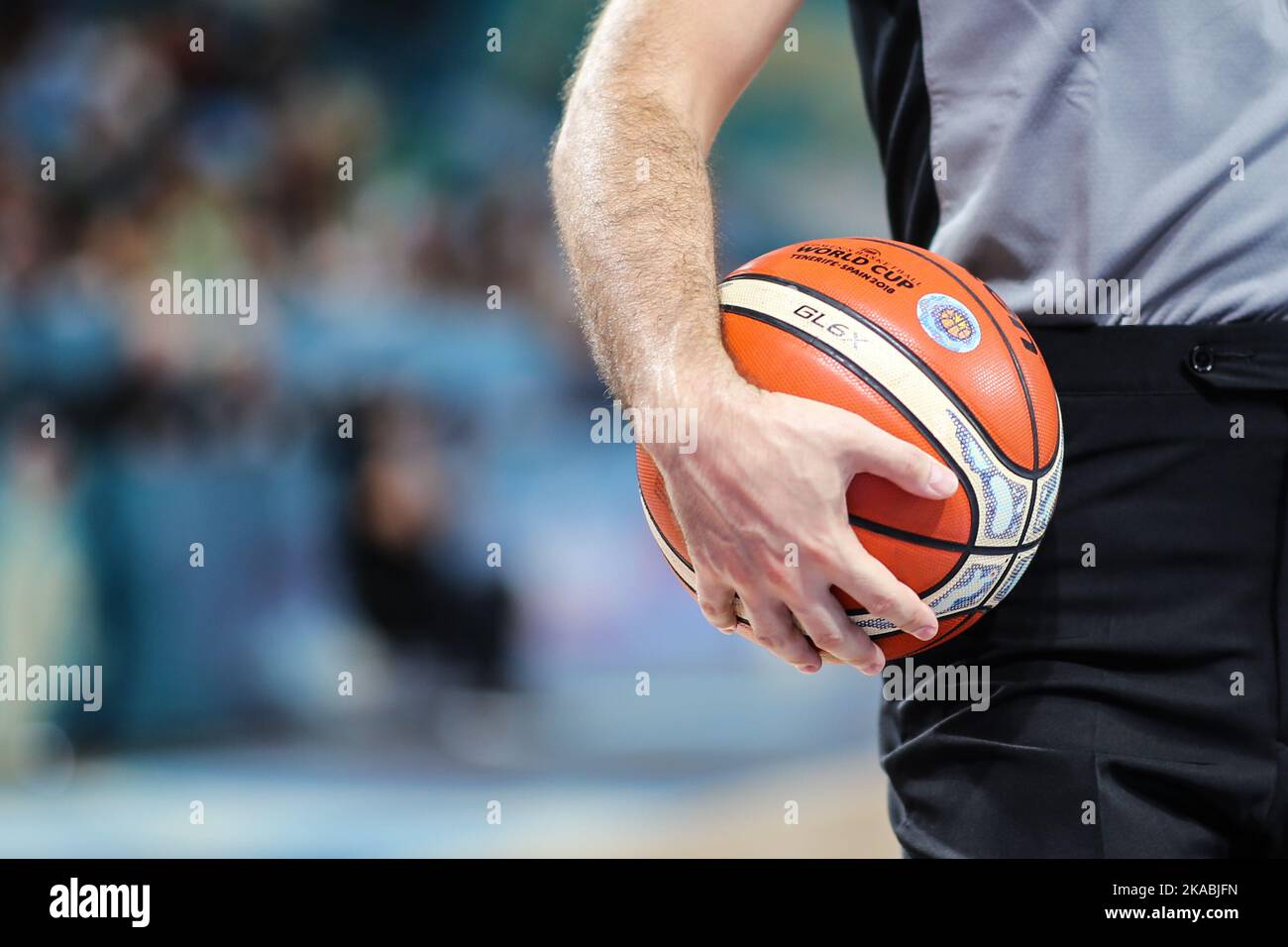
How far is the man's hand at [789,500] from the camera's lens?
0.98m

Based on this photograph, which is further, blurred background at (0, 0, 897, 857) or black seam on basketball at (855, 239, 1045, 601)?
blurred background at (0, 0, 897, 857)

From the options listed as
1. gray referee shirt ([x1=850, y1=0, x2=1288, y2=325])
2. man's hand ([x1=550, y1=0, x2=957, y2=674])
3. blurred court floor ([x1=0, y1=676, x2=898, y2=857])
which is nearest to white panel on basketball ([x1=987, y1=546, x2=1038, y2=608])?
man's hand ([x1=550, y1=0, x2=957, y2=674])

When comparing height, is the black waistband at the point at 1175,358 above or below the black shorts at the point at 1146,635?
above

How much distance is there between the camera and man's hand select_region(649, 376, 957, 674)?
3.21 feet

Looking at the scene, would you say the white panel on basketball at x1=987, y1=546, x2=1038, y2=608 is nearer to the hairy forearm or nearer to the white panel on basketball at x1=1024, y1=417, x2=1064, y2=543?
the white panel on basketball at x1=1024, y1=417, x2=1064, y2=543

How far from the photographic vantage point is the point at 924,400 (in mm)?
1116

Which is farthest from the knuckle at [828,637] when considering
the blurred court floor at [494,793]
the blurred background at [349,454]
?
the blurred background at [349,454]

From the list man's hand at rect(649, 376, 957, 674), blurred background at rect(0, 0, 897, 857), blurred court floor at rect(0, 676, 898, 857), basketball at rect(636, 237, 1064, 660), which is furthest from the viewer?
A: blurred background at rect(0, 0, 897, 857)

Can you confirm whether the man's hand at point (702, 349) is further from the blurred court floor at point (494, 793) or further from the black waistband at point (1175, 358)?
the blurred court floor at point (494, 793)

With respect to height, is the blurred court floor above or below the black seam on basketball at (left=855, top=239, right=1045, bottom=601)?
below

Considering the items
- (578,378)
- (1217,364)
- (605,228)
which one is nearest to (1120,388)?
(1217,364)

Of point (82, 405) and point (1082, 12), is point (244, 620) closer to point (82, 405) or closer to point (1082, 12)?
point (82, 405)

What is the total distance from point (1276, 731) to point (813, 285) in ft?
2.05

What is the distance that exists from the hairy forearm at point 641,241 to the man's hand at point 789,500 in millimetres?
56
